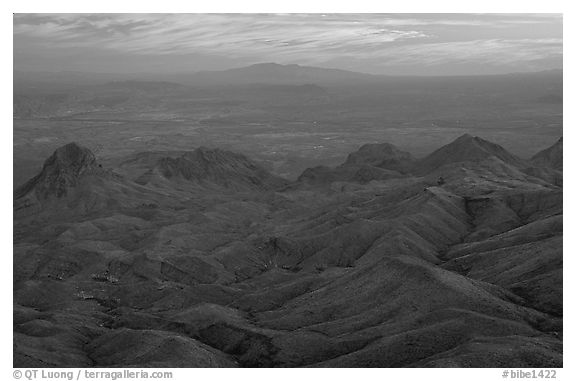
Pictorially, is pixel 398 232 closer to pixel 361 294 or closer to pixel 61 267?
pixel 361 294

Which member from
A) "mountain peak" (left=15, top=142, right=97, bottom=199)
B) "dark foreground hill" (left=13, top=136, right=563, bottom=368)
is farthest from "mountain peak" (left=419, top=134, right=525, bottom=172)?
"mountain peak" (left=15, top=142, right=97, bottom=199)

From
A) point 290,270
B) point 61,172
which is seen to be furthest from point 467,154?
point 61,172

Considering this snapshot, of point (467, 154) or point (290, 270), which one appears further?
point (467, 154)

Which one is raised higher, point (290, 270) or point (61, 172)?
point (61, 172)

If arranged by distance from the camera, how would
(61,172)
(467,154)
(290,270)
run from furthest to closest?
(467,154) → (61,172) → (290,270)

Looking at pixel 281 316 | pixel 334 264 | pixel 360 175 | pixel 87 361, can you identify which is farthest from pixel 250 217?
pixel 87 361

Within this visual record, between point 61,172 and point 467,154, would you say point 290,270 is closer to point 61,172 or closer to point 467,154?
point 61,172

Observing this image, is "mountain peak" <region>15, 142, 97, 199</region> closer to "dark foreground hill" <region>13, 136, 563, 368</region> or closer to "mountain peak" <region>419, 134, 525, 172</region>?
"dark foreground hill" <region>13, 136, 563, 368</region>
